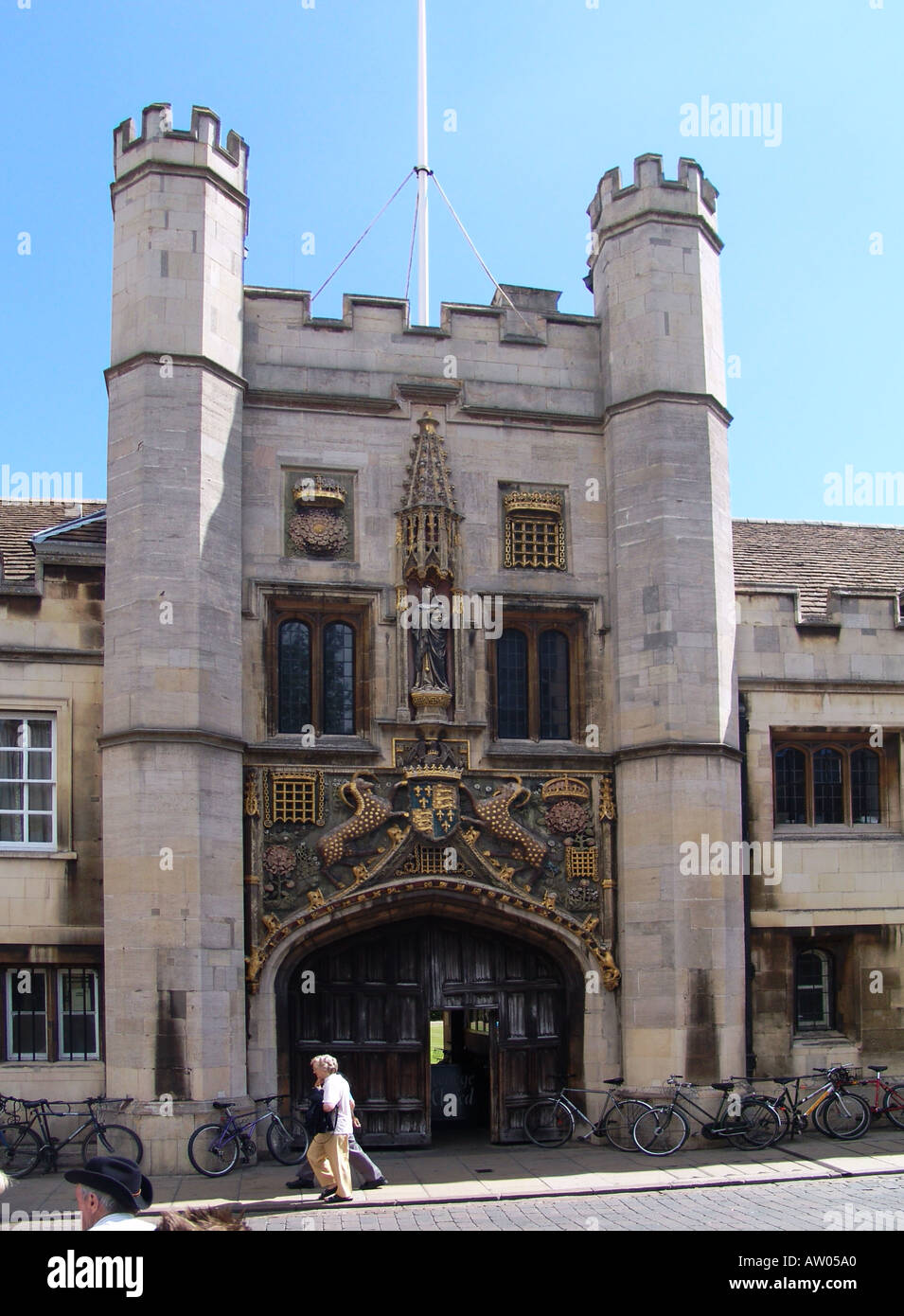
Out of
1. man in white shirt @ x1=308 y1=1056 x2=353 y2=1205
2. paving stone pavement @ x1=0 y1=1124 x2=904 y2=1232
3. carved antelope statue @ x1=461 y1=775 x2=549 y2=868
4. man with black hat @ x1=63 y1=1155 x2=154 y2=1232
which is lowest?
paving stone pavement @ x1=0 y1=1124 x2=904 y2=1232

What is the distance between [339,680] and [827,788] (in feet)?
22.5

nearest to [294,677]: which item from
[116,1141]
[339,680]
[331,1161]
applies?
[339,680]

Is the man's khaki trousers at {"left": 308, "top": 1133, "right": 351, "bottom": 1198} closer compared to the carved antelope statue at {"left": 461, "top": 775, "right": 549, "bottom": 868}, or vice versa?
the man's khaki trousers at {"left": 308, "top": 1133, "right": 351, "bottom": 1198}

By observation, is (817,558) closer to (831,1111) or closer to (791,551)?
(791,551)

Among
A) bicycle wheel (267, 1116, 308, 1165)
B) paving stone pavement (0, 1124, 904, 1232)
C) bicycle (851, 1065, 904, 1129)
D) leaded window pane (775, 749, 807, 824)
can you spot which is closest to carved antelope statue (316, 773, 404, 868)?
bicycle wheel (267, 1116, 308, 1165)

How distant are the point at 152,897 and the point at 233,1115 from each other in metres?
2.57

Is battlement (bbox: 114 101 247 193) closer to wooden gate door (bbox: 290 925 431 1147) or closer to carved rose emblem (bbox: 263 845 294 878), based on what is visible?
carved rose emblem (bbox: 263 845 294 878)

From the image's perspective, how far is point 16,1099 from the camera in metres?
15.5

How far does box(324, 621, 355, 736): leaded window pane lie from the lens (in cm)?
1722

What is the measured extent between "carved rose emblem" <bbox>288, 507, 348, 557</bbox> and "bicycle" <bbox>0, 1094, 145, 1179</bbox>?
22.5 ft

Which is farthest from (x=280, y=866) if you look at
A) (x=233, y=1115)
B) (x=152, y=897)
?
(x=233, y=1115)

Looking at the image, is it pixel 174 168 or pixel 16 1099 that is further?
pixel 174 168
